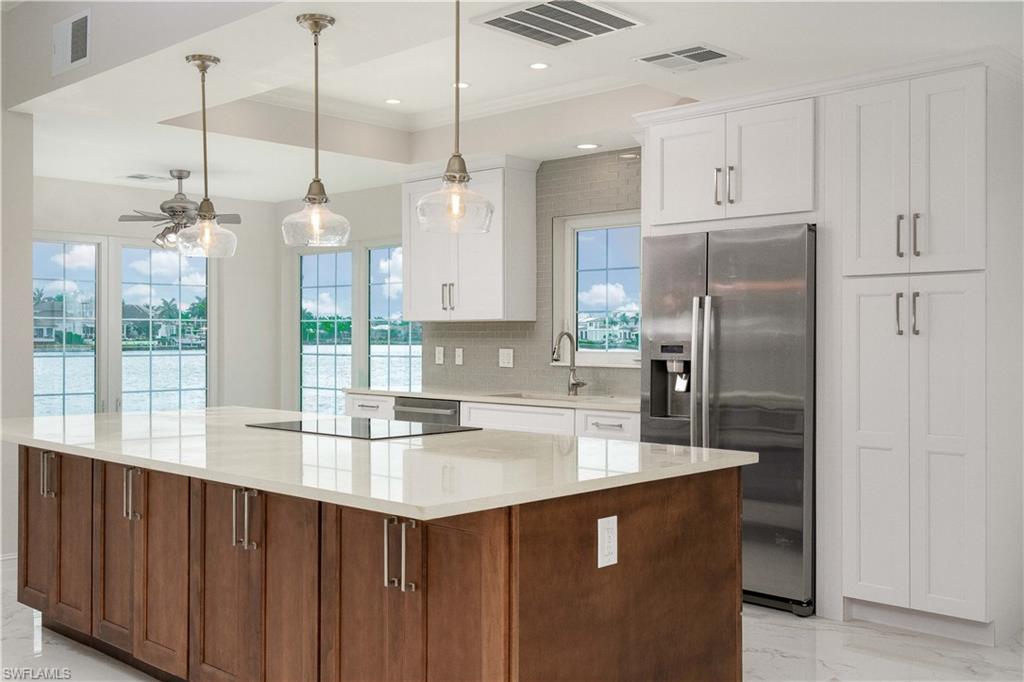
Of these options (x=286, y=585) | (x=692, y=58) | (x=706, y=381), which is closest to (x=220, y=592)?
(x=286, y=585)

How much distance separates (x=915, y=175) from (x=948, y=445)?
1.11 m

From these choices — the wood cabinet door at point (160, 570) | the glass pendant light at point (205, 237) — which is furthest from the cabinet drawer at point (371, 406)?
the wood cabinet door at point (160, 570)

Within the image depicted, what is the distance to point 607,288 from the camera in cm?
616

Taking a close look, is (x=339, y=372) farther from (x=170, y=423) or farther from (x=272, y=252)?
(x=170, y=423)

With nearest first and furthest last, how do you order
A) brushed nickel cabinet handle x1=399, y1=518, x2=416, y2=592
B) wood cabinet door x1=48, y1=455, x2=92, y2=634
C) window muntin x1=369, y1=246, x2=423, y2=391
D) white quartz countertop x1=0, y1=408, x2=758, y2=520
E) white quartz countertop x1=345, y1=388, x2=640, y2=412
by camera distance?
white quartz countertop x1=0, y1=408, x2=758, y2=520 → brushed nickel cabinet handle x1=399, y1=518, x2=416, y2=592 → wood cabinet door x1=48, y1=455, x2=92, y2=634 → white quartz countertop x1=345, y1=388, x2=640, y2=412 → window muntin x1=369, y1=246, x2=423, y2=391

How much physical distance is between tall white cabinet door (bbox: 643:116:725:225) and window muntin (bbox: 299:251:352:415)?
3700 millimetres

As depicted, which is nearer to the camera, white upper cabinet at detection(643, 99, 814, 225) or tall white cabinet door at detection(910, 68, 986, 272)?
tall white cabinet door at detection(910, 68, 986, 272)

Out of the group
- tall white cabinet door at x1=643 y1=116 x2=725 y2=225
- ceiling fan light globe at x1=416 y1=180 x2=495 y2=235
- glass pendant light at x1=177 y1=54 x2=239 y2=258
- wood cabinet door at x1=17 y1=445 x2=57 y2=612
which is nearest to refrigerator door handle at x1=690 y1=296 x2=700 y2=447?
tall white cabinet door at x1=643 y1=116 x2=725 y2=225

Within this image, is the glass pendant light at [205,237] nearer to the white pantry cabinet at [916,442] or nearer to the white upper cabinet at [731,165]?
the white upper cabinet at [731,165]

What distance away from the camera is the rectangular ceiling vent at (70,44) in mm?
4520

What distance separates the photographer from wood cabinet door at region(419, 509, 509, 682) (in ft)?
7.85

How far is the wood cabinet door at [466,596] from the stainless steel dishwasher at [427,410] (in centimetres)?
351

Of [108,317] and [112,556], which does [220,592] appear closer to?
[112,556]

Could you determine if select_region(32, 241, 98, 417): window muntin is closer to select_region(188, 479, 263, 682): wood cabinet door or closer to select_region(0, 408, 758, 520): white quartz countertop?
select_region(0, 408, 758, 520): white quartz countertop
